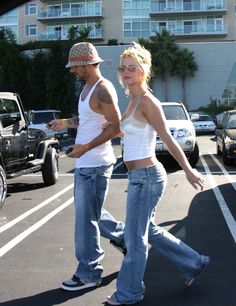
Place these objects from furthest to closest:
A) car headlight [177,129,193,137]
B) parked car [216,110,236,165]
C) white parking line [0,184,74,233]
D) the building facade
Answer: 1. the building facade
2. parked car [216,110,236,165]
3. car headlight [177,129,193,137]
4. white parking line [0,184,74,233]

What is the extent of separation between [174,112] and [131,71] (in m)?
10.8

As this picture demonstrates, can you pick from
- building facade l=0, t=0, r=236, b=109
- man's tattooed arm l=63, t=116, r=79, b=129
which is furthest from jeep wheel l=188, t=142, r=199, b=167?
building facade l=0, t=0, r=236, b=109

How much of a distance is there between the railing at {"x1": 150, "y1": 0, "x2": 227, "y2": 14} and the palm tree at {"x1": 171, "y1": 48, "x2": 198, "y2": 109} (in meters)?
15.8

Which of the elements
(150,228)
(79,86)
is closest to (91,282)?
(150,228)

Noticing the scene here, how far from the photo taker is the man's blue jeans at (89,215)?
448cm

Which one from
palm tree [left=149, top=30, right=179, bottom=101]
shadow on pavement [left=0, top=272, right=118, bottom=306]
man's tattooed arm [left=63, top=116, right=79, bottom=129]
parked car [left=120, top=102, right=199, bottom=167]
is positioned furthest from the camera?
palm tree [left=149, top=30, right=179, bottom=101]

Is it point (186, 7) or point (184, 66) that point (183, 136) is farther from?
point (186, 7)

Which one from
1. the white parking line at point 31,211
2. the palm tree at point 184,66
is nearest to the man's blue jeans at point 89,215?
the white parking line at point 31,211

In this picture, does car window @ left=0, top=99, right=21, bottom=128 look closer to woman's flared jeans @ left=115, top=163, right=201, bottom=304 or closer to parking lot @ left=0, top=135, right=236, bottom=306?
parking lot @ left=0, top=135, right=236, bottom=306

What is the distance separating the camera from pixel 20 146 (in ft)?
33.7

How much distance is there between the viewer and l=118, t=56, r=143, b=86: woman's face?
4094mm

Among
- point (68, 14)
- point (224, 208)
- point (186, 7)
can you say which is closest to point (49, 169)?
point (224, 208)

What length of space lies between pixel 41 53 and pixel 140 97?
44.6 metres

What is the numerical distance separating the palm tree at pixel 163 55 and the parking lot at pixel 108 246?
38980 mm
